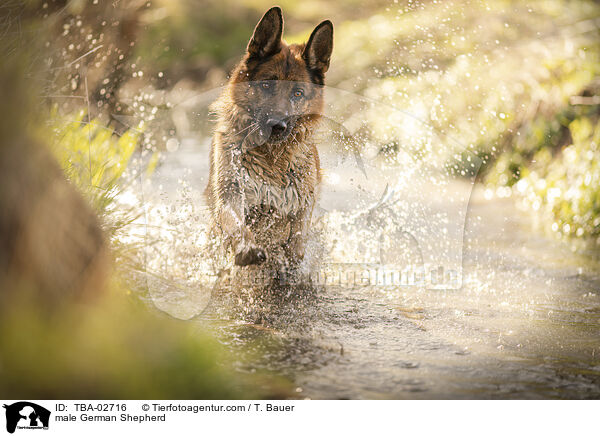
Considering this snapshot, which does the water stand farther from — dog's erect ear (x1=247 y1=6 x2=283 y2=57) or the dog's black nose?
dog's erect ear (x1=247 y1=6 x2=283 y2=57)

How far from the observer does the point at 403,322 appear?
2.89m

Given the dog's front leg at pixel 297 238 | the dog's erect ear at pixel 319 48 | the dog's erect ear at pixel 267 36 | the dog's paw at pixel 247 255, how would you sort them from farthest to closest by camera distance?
the dog's front leg at pixel 297 238, the dog's paw at pixel 247 255, the dog's erect ear at pixel 319 48, the dog's erect ear at pixel 267 36

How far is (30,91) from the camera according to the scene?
192 centimetres

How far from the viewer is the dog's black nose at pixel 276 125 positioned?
3.55 m

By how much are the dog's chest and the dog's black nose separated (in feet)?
0.86

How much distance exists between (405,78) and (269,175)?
326cm

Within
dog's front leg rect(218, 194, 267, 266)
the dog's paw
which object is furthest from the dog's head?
the dog's paw

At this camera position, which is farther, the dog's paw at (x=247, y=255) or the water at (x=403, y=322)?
the dog's paw at (x=247, y=255)

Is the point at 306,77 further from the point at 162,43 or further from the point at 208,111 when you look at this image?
the point at 162,43

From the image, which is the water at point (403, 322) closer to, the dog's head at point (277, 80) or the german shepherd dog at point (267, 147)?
the german shepherd dog at point (267, 147)
